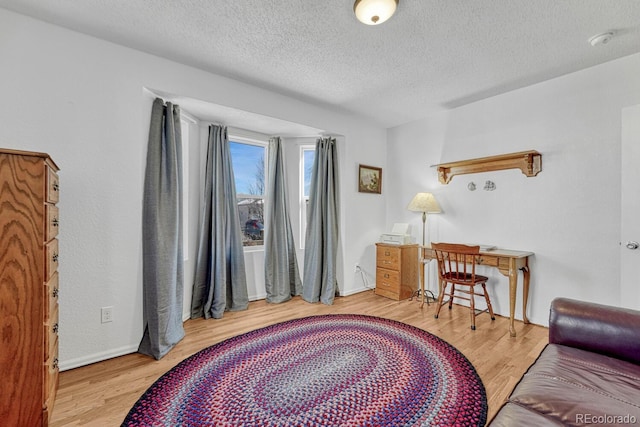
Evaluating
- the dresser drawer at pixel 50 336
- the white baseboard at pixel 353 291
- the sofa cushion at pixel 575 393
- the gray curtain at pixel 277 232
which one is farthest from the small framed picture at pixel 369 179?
the dresser drawer at pixel 50 336

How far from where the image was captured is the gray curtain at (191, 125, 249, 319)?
296cm

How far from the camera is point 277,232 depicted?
3531 mm

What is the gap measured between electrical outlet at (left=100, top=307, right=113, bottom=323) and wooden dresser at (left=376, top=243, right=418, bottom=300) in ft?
9.62

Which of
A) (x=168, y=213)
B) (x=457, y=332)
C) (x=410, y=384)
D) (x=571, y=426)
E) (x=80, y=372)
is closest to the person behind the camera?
(x=571, y=426)

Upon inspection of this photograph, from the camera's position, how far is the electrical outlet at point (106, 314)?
2.06m

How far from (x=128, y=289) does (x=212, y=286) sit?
2.90ft

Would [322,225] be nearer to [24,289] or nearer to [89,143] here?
[89,143]

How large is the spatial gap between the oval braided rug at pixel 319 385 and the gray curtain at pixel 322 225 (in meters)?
1.10

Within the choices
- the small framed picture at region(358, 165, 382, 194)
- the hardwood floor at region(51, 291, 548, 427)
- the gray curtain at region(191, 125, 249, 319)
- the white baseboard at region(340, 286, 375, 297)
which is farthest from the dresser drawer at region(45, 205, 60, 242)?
the small framed picture at region(358, 165, 382, 194)

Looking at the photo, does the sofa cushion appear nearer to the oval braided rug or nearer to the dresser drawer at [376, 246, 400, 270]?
the oval braided rug

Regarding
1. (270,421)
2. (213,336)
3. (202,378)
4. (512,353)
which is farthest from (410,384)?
(213,336)

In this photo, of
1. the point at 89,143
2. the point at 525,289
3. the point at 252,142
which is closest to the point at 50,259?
the point at 89,143

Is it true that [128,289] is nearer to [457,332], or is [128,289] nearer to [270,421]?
[270,421]

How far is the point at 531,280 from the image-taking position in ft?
9.21
